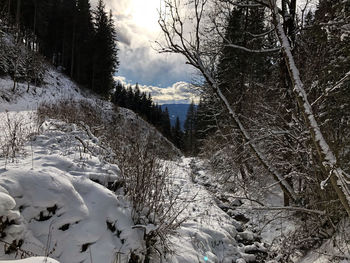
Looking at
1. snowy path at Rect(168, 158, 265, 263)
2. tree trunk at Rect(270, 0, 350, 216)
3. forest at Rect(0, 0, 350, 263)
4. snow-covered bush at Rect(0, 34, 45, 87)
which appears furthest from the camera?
snow-covered bush at Rect(0, 34, 45, 87)

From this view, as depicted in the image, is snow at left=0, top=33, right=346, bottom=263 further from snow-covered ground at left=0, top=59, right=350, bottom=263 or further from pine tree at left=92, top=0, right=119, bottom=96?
pine tree at left=92, top=0, right=119, bottom=96

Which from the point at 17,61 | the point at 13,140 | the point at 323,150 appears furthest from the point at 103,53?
the point at 323,150

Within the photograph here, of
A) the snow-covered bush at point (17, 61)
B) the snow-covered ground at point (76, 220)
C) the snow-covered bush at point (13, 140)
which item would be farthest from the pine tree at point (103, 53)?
the snow-covered ground at point (76, 220)

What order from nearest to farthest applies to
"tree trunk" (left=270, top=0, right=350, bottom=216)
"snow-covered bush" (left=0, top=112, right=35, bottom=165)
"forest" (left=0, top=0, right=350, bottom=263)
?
"tree trunk" (left=270, top=0, right=350, bottom=216) < "forest" (left=0, top=0, right=350, bottom=263) < "snow-covered bush" (left=0, top=112, right=35, bottom=165)

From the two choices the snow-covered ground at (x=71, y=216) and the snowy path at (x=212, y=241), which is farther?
the snowy path at (x=212, y=241)

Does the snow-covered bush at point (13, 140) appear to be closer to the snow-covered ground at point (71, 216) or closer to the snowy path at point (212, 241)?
the snow-covered ground at point (71, 216)

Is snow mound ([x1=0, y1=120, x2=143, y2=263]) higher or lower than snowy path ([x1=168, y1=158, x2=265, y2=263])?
higher

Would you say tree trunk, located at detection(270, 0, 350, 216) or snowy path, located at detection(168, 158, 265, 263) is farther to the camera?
snowy path, located at detection(168, 158, 265, 263)

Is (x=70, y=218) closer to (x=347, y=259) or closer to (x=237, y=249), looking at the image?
(x=347, y=259)

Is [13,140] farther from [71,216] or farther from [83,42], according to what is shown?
[83,42]

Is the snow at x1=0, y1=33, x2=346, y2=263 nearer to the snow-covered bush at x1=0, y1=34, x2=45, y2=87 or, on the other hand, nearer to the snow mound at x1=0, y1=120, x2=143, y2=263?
the snow mound at x1=0, y1=120, x2=143, y2=263

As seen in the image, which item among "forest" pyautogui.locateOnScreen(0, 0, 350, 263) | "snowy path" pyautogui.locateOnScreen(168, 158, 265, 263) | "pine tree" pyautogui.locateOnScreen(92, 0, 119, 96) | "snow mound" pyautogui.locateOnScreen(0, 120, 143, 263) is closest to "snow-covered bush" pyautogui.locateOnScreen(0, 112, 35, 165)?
"forest" pyautogui.locateOnScreen(0, 0, 350, 263)

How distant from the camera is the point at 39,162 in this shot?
3477 millimetres

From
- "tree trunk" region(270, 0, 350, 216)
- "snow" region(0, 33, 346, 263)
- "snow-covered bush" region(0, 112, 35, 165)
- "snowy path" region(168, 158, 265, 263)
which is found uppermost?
"tree trunk" region(270, 0, 350, 216)
